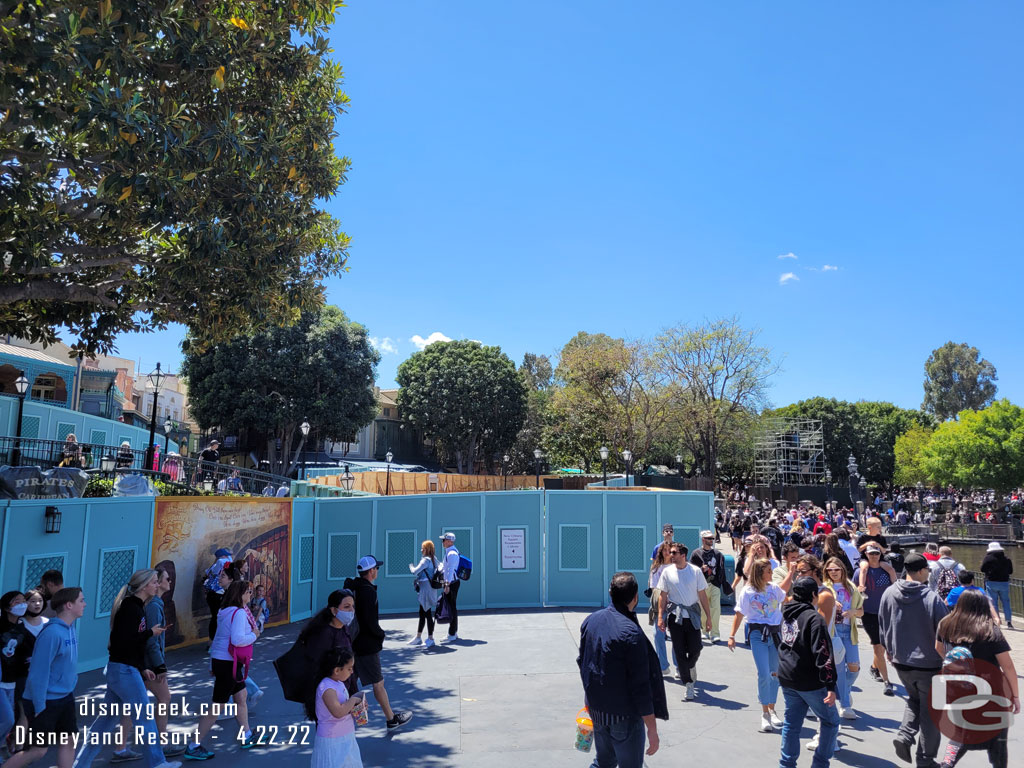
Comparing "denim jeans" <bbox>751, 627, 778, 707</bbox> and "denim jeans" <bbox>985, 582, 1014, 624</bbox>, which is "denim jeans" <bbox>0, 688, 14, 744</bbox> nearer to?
"denim jeans" <bbox>751, 627, 778, 707</bbox>

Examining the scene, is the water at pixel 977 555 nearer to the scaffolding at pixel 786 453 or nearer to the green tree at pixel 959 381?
the scaffolding at pixel 786 453

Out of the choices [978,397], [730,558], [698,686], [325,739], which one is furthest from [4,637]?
[978,397]

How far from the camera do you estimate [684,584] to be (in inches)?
284

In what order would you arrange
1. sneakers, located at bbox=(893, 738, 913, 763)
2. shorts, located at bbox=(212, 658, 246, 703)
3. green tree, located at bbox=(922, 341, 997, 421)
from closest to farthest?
sneakers, located at bbox=(893, 738, 913, 763)
shorts, located at bbox=(212, 658, 246, 703)
green tree, located at bbox=(922, 341, 997, 421)

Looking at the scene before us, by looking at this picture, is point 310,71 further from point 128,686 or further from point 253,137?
point 128,686

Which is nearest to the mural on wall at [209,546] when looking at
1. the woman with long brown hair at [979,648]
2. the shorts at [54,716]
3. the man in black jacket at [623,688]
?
the shorts at [54,716]

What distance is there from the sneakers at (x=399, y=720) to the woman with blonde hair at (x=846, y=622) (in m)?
4.32

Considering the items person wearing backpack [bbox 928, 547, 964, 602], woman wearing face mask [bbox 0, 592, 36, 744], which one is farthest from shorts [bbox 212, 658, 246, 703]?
person wearing backpack [bbox 928, 547, 964, 602]

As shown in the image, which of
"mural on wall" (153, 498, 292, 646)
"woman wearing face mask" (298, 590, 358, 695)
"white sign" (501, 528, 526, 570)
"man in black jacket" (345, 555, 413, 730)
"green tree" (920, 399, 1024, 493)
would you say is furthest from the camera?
"green tree" (920, 399, 1024, 493)

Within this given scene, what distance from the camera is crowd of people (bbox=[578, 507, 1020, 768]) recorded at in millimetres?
4000

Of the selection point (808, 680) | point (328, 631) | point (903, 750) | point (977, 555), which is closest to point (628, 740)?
point (808, 680)

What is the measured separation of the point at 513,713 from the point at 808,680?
3271 millimetres

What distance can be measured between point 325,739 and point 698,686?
526 cm

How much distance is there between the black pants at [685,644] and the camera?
23.7ft
